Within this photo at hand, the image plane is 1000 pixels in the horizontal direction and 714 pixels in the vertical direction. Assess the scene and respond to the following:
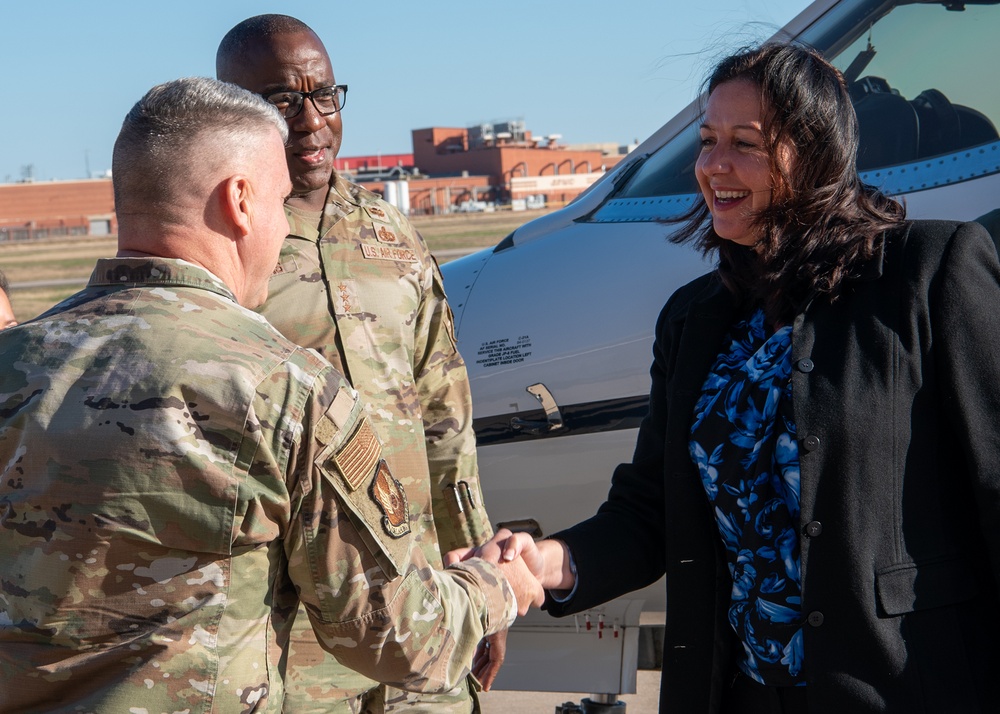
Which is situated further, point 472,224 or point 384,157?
point 384,157

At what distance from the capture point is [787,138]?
232 cm

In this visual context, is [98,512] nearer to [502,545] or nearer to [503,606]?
[503,606]

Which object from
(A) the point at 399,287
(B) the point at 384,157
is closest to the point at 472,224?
(B) the point at 384,157

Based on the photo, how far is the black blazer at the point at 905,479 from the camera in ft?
6.75

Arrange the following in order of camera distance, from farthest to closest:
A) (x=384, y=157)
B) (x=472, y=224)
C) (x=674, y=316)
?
(x=384, y=157)
(x=472, y=224)
(x=674, y=316)

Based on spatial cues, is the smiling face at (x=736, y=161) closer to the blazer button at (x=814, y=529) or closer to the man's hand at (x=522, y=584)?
the blazer button at (x=814, y=529)

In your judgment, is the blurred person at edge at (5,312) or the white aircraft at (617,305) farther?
the blurred person at edge at (5,312)

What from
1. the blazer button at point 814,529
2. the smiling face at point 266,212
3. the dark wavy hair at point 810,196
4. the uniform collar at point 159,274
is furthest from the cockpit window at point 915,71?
the uniform collar at point 159,274

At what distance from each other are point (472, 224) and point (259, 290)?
58996 millimetres

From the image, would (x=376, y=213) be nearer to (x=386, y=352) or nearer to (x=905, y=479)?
(x=386, y=352)

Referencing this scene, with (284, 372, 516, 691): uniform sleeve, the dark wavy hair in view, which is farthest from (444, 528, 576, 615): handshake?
the dark wavy hair

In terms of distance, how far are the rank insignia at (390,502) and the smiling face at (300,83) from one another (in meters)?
1.26

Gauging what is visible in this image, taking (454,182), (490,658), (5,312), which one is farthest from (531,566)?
(454,182)

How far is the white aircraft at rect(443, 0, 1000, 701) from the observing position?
143 inches
